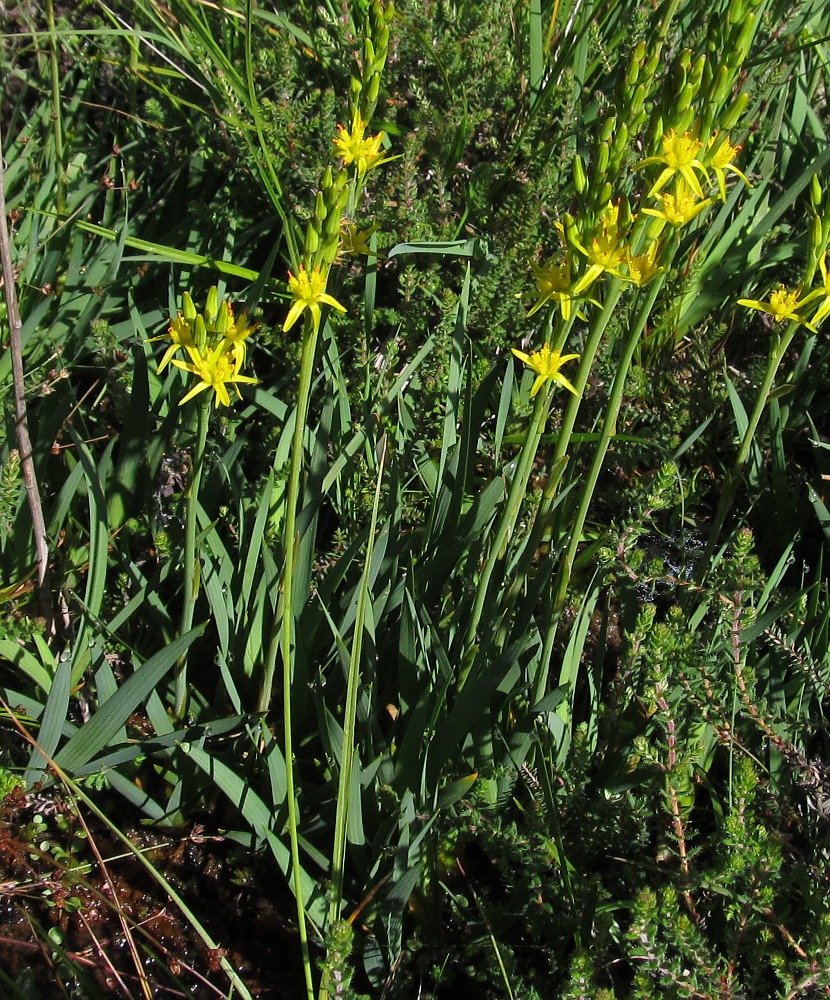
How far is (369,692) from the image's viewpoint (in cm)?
164

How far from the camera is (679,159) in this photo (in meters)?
1.25

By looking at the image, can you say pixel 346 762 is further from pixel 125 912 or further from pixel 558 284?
pixel 558 284

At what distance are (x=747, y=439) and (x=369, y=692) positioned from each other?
903mm

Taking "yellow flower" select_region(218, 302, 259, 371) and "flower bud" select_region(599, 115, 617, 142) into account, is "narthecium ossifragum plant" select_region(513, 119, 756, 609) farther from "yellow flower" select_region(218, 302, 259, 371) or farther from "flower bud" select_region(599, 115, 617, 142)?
"yellow flower" select_region(218, 302, 259, 371)

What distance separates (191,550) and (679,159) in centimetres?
106

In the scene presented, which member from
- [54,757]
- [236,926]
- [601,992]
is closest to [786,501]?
[601,992]

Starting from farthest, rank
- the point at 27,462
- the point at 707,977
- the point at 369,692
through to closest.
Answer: the point at 27,462 → the point at 369,692 → the point at 707,977

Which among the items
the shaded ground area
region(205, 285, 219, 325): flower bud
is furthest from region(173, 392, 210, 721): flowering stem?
the shaded ground area

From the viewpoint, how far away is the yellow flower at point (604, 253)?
127 centimetres

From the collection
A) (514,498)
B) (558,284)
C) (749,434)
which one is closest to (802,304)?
(749,434)

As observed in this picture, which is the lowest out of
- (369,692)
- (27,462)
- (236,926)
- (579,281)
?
(236,926)

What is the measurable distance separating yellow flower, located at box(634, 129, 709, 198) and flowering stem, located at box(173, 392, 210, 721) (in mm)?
785

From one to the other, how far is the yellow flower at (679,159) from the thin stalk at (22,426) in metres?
1.13

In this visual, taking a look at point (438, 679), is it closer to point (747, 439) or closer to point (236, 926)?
point (236, 926)
